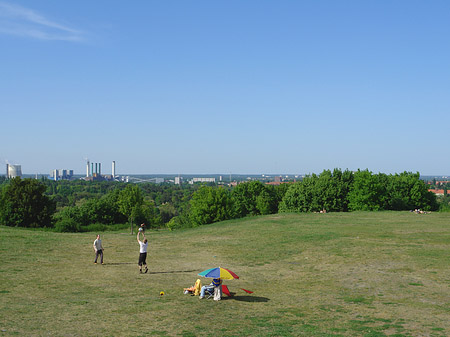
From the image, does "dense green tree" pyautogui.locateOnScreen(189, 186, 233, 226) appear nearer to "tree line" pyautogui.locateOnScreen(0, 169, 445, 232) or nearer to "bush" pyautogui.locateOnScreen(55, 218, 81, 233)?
"tree line" pyautogui.locateOnScreen(0, 169, 445, 232)

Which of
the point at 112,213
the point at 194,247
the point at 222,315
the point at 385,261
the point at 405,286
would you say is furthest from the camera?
the point at 112,213

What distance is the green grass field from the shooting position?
16.4 meters

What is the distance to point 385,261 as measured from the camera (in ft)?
97.8

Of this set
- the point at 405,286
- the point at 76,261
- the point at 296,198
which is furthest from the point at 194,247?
the point at 296,198

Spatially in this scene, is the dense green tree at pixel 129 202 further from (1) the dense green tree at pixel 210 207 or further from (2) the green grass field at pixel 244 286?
(2) the green grass field at pixel 244 286

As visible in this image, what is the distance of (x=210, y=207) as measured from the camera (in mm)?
80500

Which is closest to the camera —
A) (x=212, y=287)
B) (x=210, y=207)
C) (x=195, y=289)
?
(x=212, y=287)

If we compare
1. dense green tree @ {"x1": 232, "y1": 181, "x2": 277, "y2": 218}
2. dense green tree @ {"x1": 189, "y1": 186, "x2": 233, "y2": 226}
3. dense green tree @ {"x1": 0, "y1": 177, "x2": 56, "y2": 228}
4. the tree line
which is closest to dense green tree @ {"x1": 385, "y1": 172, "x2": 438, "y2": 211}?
the tree line

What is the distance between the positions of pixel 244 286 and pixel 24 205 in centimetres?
6034

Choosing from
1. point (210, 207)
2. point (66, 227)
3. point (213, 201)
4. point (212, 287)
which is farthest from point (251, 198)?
point (212, 287)

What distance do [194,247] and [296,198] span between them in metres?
54.7

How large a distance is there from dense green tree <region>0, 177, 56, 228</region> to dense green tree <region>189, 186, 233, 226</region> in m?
27.0

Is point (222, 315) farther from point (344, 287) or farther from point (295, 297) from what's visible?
point (344, 287)

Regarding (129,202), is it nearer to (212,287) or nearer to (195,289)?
(195,289)
